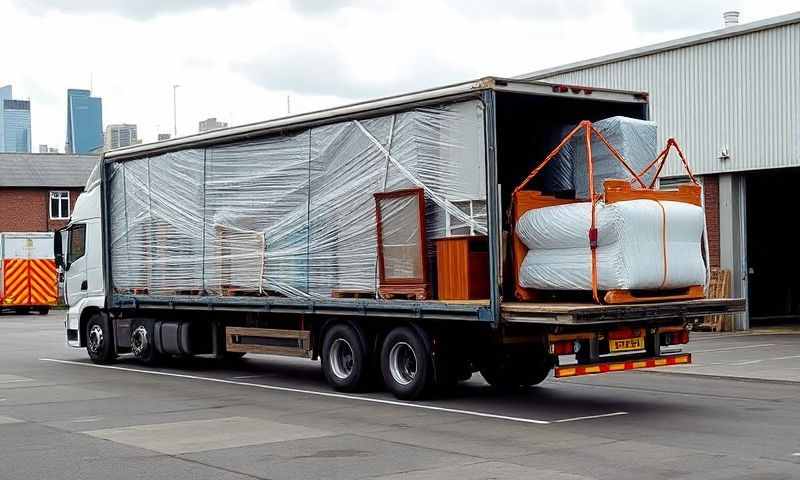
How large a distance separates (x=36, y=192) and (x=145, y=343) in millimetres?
47393

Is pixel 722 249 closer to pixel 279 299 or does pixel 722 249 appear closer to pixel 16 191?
pixel 279 299

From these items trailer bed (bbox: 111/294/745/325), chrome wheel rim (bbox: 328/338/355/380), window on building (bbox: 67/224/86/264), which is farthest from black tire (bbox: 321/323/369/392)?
window on building (bbox: 67/224/86/264)

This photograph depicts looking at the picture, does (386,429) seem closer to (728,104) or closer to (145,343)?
(145,343)

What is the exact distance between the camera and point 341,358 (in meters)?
16.0

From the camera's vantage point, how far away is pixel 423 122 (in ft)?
47.3

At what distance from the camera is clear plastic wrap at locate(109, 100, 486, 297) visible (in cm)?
1416

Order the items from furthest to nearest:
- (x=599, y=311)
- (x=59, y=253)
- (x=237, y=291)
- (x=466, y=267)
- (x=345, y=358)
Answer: (x=59, y=253), (x=237, y=291), (x=345, y=358), (x=466, y=267), (x=599, y=311)

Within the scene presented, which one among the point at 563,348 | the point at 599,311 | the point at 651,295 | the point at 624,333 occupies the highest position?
the point at 651,295

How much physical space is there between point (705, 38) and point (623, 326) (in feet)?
50.6

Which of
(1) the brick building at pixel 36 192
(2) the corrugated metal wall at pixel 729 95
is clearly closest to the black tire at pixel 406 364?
(2) the corrugated metal wall at pixel 729 95

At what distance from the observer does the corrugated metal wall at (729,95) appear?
25703mm

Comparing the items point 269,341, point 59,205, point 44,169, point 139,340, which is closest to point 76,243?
point 139,340

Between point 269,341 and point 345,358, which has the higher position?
point 269,341

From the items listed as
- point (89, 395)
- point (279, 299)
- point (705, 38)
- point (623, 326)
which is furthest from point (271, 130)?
point (705, 38)
